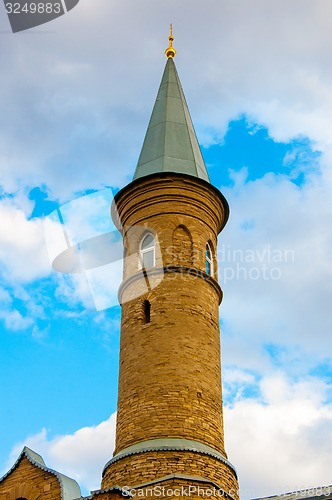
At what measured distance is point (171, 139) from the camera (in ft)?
76.5

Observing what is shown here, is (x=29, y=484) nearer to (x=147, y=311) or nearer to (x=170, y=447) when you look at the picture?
(x=170, y=447)

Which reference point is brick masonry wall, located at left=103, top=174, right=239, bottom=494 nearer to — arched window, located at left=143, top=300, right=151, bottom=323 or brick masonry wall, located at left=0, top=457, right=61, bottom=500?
arched window, located at left=143, top=300, right=151, bottom=323

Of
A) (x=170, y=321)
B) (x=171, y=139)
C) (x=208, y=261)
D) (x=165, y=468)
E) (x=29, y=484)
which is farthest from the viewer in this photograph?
(x=171, y=139)

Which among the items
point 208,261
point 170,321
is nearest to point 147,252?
point 208,261

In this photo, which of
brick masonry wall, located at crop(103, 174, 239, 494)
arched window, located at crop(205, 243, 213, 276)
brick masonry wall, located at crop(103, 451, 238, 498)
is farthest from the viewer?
arched window, located at crop(205, 243, 213, 276)

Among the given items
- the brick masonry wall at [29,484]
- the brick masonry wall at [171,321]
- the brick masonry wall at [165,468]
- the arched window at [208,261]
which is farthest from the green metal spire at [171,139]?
the brick masonry wall at [29,484]

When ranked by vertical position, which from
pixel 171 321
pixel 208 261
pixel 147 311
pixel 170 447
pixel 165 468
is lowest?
pixel 165 468

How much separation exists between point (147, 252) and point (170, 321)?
2.58 metres

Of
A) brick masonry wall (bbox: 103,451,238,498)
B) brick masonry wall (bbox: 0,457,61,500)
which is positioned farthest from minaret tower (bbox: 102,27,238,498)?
brick masonry wall (bbox: 0,457,61,500)

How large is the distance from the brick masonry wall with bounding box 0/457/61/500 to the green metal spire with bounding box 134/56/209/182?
9030mm

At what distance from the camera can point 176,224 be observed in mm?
21250

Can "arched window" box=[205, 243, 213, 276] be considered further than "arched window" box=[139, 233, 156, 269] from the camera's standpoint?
Yes

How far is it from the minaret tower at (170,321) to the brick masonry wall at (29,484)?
1610 mm

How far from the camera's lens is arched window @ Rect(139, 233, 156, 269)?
21073 mm
